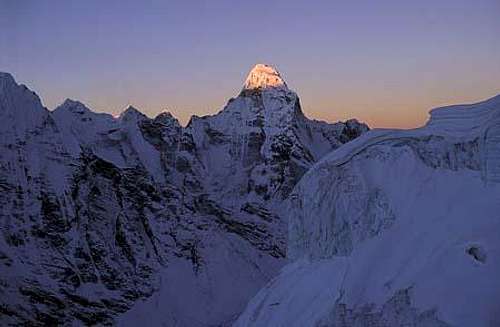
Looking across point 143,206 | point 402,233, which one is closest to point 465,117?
point 402,233

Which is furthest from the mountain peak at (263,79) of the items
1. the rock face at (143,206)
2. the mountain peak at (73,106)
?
the mountain peak at (73,106)

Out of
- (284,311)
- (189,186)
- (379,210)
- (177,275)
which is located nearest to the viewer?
(379,210)

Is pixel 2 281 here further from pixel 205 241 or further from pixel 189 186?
pixel 189 186

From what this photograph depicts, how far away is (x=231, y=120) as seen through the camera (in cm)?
13250

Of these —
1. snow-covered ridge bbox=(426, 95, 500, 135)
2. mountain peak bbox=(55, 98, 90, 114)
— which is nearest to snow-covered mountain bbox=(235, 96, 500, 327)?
snow-covered ridge bbox=(426, 95, 500, 135)

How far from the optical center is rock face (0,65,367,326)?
306 feet

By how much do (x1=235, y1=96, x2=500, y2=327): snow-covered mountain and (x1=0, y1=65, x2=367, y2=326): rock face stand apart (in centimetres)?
6601

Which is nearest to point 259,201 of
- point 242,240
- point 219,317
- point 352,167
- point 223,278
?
point 242,240

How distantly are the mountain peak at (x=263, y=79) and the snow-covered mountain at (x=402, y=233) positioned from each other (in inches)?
4120

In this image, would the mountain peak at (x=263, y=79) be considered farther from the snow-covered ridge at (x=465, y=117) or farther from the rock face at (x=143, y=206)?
the snow-covered ridge at (x=465, y=117)

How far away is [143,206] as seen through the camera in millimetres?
110812

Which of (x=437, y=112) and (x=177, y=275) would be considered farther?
(x=177, y=275)

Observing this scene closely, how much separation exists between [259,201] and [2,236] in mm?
46338

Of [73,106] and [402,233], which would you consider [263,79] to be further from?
[402,233]
